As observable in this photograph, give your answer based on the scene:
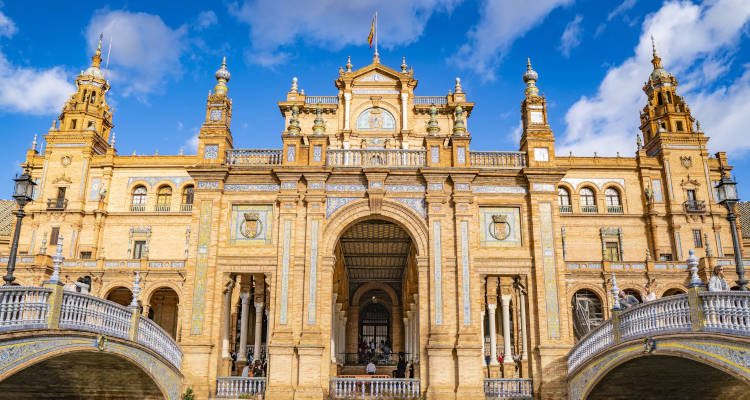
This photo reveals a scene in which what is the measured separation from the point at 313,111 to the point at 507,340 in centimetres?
1741

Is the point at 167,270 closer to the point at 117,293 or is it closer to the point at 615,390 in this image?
the point at 117,293

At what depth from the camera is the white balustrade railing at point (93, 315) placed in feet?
39.0

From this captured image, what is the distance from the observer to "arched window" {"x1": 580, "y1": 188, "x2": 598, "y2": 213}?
129 ft

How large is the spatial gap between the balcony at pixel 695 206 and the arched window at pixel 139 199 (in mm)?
36186

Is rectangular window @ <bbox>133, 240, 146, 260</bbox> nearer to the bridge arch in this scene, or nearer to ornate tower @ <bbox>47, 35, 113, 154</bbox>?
ornate tower @ <bbox>47, 35, 113, 154</bbox>

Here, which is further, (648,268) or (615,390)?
(648,268)

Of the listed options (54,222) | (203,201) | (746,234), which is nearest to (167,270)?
(54,222)

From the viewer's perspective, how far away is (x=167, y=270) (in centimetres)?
3322

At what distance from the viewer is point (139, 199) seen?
132ft

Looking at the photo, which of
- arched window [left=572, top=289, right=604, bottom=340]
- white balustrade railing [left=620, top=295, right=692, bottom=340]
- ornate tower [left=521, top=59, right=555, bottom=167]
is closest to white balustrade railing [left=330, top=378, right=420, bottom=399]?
white balustrade railing [left=620, top=295, right=692, bottom=340]

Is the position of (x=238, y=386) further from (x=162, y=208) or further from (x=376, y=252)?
(x=162, y=208)

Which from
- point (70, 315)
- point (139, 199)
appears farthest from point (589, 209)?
point (70, 315)

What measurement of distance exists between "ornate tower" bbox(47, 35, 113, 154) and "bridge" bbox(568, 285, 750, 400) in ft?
119

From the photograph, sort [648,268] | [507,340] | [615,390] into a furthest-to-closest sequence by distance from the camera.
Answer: [648,268] < [507,340] < [615,390]
